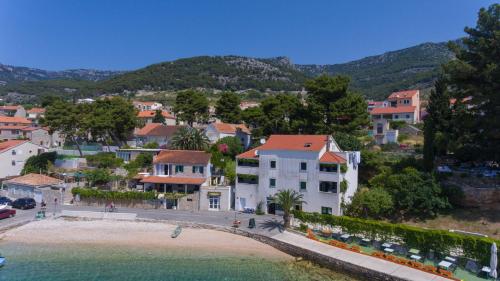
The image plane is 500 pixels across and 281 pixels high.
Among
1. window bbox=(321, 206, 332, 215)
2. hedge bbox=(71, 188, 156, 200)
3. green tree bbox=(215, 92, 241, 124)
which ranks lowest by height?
window bbox=(321, 206, 332, 215)

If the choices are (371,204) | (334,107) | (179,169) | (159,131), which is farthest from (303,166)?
(159,131)

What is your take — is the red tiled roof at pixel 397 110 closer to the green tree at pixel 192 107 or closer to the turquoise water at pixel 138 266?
the green tree at pixel 192 107

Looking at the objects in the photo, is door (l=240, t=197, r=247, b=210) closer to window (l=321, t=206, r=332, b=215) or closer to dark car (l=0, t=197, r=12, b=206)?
window (l=321, t=206, r=332, b=215)

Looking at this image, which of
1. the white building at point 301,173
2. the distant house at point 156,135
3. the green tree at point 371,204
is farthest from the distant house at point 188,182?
the distant house at point 156,135

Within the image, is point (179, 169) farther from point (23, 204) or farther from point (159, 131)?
point (159, 131)

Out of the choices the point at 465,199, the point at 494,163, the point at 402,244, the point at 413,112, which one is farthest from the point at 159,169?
the point at 413,112

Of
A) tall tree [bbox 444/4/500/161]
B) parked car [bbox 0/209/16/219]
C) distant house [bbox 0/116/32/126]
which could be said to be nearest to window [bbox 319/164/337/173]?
tall tree [bbox 444/4/500/161]
